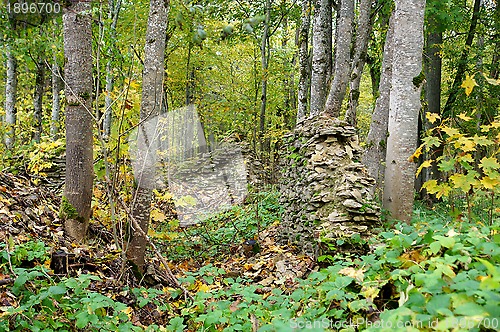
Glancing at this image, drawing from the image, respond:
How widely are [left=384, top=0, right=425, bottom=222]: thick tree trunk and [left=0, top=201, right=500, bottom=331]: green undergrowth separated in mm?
1513

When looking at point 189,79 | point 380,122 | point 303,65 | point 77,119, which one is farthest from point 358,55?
point 189,79

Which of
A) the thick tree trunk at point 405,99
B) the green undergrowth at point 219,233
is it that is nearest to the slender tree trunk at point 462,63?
the green undergrowth at point 219,233

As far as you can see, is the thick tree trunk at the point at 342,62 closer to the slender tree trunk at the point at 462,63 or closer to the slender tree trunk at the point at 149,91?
the slender tree trunk at the point at 149,91

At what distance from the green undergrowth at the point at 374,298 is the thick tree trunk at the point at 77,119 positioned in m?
0.96

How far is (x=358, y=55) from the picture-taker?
323 inches

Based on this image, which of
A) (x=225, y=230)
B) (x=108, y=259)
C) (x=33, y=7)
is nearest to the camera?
(x=108, y=259)

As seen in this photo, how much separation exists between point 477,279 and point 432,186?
6.71 feet

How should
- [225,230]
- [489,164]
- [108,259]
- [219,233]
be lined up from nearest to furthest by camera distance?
1. [489,164]
2. [108,259]
3. [219,233]
4. [225,230]

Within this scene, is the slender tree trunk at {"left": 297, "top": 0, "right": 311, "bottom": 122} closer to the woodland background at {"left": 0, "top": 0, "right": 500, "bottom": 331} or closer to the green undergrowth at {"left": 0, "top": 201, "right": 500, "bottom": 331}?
the woodland background at {"left": 0, "top": 0, "right": 500, "bottom": 331}

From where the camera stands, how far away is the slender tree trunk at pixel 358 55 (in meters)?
7.73

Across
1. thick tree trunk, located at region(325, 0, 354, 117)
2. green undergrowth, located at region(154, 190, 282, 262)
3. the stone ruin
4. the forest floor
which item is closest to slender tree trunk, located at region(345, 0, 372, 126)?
thick tree trunk, located at region(325, 0, 354, 117)

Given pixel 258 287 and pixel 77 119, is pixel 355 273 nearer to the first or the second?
pixel 258 287

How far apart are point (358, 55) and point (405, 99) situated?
370 centimetres

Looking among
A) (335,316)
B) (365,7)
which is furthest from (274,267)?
(365,7)
